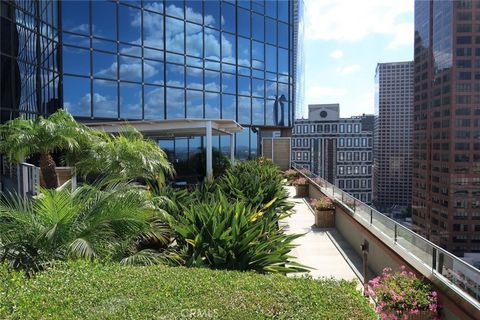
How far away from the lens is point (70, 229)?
4.86 metres

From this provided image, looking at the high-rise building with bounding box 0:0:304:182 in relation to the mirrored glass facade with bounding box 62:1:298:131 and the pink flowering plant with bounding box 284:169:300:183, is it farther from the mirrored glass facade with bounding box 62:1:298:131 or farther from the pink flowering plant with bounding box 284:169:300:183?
the pink flowering plant with bounding box 284:169:300:183

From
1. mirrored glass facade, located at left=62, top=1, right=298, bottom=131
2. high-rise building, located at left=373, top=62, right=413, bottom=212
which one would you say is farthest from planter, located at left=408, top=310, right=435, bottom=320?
high-rise building, located at left=373, top=62, right=413, bottom=212

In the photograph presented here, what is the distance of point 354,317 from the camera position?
322cm

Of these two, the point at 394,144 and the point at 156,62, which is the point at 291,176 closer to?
the point at 156,62

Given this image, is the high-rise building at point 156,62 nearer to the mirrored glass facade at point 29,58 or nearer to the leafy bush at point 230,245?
the mirrored glass facade at point 29,58

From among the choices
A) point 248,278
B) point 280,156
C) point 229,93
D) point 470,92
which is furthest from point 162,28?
point 470,92

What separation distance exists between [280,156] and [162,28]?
13.6 metres

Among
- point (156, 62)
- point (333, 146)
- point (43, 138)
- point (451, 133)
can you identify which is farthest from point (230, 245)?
point (333, 146)

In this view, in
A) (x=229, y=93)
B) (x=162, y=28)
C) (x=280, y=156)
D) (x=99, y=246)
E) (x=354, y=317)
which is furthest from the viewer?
(x=280, y=156)

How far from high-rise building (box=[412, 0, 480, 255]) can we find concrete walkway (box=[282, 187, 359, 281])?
87822 mm

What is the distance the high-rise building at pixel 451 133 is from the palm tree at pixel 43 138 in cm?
9297

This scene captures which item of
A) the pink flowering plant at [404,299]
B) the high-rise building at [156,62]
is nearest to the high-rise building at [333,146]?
the high-rise building at [156,62]

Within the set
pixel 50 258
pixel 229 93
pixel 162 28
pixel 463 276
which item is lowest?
pixel 463 276

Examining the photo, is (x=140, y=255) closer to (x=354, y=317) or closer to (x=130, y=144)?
(x=354, y=317)
